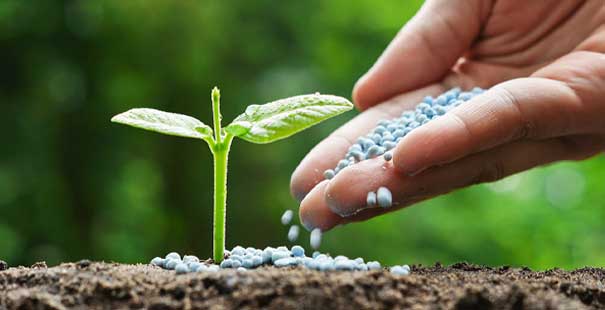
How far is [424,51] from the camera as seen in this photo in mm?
2023

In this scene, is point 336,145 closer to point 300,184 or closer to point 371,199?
point 300,184

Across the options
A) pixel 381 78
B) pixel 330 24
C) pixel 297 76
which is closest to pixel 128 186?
pixel 297 76

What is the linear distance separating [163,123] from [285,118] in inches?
8.9

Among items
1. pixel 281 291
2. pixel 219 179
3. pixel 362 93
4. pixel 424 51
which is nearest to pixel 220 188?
pixel 219 179

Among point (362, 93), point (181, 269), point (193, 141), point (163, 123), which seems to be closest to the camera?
point (181, 269)

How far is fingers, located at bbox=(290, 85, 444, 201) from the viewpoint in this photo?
1.57 m

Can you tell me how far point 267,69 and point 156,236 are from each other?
1.20 m

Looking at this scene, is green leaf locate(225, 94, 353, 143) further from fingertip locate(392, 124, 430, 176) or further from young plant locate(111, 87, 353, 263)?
fingertip locate(392, 124, 430, 176)

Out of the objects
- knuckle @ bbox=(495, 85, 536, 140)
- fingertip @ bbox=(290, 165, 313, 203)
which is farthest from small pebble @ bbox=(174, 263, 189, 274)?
knuckle @ bbox=(495, 85, 536, 140)

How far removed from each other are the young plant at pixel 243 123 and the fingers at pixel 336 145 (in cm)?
32

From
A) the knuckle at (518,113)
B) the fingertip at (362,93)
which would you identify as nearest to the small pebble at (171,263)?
the knuckle at (518,113)

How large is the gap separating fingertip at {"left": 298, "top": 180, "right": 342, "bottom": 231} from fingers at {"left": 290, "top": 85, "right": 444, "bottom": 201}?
0.16 m

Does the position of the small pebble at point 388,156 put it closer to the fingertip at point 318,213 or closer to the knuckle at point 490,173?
the fingertip at point 318,213

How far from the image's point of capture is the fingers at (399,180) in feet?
4.28
